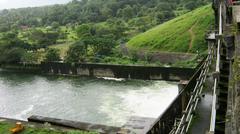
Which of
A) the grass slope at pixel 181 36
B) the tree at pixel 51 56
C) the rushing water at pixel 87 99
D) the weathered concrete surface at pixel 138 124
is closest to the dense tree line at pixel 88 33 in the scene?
the tree at pixel 51 56

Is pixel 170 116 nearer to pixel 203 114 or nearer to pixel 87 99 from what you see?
pixel 203 114

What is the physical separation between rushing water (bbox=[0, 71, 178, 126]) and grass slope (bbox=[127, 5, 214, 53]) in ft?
→ 29.8

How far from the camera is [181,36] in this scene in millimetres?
39656

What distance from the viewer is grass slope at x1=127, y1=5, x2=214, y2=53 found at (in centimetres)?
3734

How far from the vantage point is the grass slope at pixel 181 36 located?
3734cm

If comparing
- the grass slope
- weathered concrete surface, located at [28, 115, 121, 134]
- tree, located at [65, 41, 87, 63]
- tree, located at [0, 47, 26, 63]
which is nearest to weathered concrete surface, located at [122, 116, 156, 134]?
weathered concrete surface, located at [28, 115, 121, 134]

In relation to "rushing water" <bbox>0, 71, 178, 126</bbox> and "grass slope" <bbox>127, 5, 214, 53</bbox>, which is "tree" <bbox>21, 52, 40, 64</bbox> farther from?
"grass slope" <bbox>127, 5, 214, 53</bbox>

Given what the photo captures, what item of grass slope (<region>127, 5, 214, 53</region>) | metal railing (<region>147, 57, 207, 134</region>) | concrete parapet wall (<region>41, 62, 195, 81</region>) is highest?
grass slope (<region>127, 5, 214, 53</region>)

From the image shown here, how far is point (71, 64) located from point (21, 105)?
967 centimetres

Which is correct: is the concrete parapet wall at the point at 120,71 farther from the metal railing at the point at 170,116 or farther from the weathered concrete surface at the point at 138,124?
the metal railing at the point at 170,116

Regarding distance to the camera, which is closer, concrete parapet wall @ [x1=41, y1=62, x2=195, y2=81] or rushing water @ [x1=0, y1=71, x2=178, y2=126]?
rushing water @ [x1=0, y1=71, x2=178, y2=126]

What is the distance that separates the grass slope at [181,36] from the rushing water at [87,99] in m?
9.08

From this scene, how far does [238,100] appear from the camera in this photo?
4.54 meters

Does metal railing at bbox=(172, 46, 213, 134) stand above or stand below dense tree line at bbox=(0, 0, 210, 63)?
below
